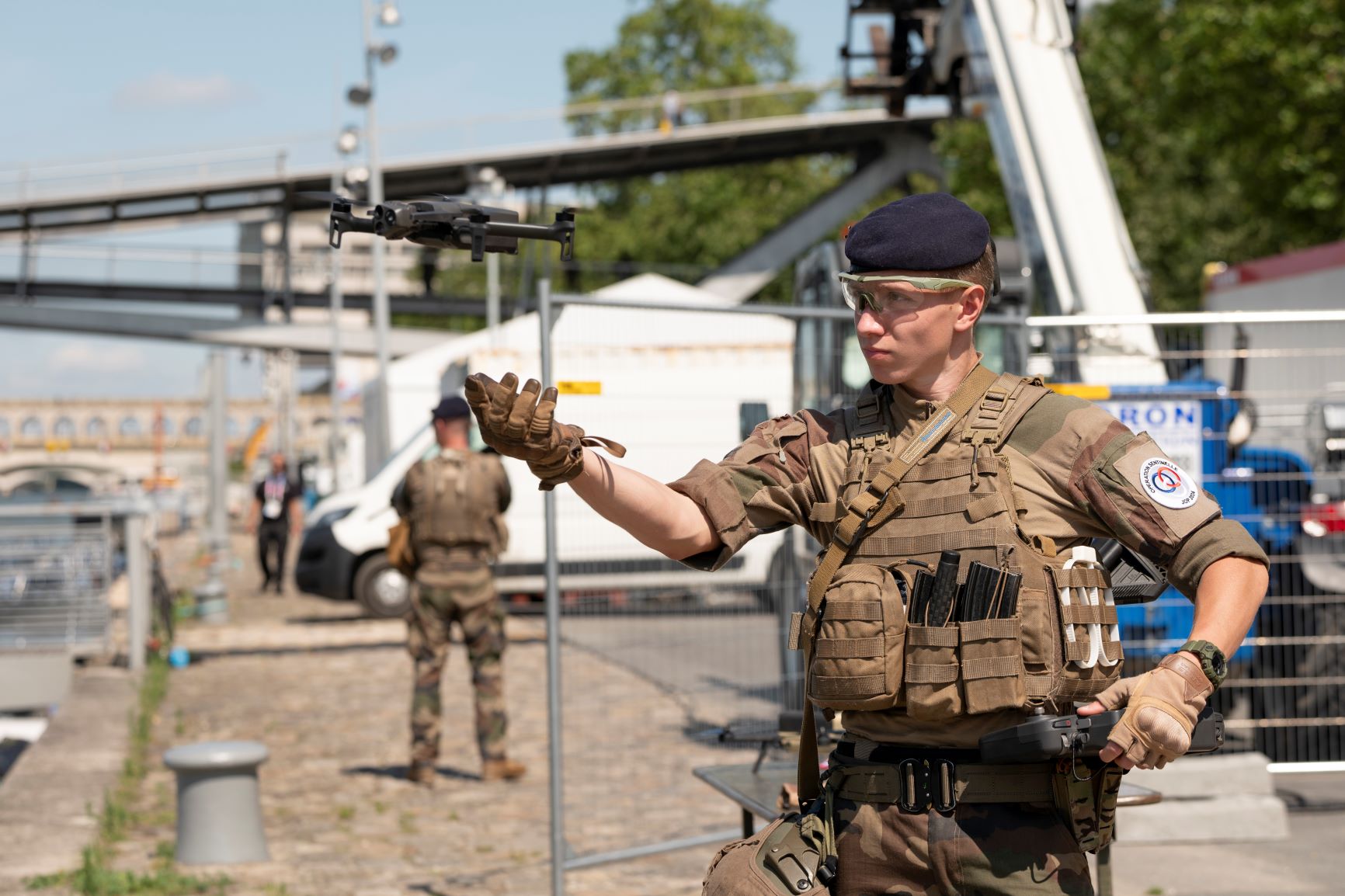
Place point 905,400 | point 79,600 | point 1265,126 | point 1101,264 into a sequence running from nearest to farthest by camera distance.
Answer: point 905,400, point 1101,264, point 79,600, point 1265,126

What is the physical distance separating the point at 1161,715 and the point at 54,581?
12486 mm

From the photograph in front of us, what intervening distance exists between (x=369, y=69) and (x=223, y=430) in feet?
27.4

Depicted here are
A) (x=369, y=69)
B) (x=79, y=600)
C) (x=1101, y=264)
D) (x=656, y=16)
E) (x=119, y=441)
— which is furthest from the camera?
(x=119, y=441)

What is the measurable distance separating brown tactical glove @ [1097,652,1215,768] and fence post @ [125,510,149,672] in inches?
482

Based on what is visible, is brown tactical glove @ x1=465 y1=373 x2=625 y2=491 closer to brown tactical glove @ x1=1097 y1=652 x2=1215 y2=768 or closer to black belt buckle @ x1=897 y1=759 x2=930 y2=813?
black belt buckle @ x1=897 y1=759 x2=930 y2=813

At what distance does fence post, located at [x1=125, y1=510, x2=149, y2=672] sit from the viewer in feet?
45.0

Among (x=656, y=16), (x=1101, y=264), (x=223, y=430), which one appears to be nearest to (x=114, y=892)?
(x=1101, y=264)

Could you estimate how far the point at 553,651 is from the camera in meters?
6.46

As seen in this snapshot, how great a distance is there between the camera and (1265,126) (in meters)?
24.5

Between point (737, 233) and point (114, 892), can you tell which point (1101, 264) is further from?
point (737, 233)

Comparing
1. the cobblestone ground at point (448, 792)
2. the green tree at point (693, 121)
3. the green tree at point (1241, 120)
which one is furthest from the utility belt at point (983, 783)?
the green tree at point (693, 121)

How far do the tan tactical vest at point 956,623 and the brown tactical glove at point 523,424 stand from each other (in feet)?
1.93

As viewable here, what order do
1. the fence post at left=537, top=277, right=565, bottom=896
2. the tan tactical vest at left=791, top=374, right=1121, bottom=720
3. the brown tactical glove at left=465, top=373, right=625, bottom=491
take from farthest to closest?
the fence post at left=537, top=277, right=565, bottom=896 → the tan tactical vest at left=791, top=374, right=1121, bottom=720 → the brown tactical glove at left=465, top=373, right=625, bottom=491

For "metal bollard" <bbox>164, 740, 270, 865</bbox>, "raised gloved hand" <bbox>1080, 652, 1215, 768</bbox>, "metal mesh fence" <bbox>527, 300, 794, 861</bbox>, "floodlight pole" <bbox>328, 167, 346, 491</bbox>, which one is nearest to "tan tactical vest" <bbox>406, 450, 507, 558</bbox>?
"metal mesh fence" <bbox>527, 300, 794, 861</bbox>
